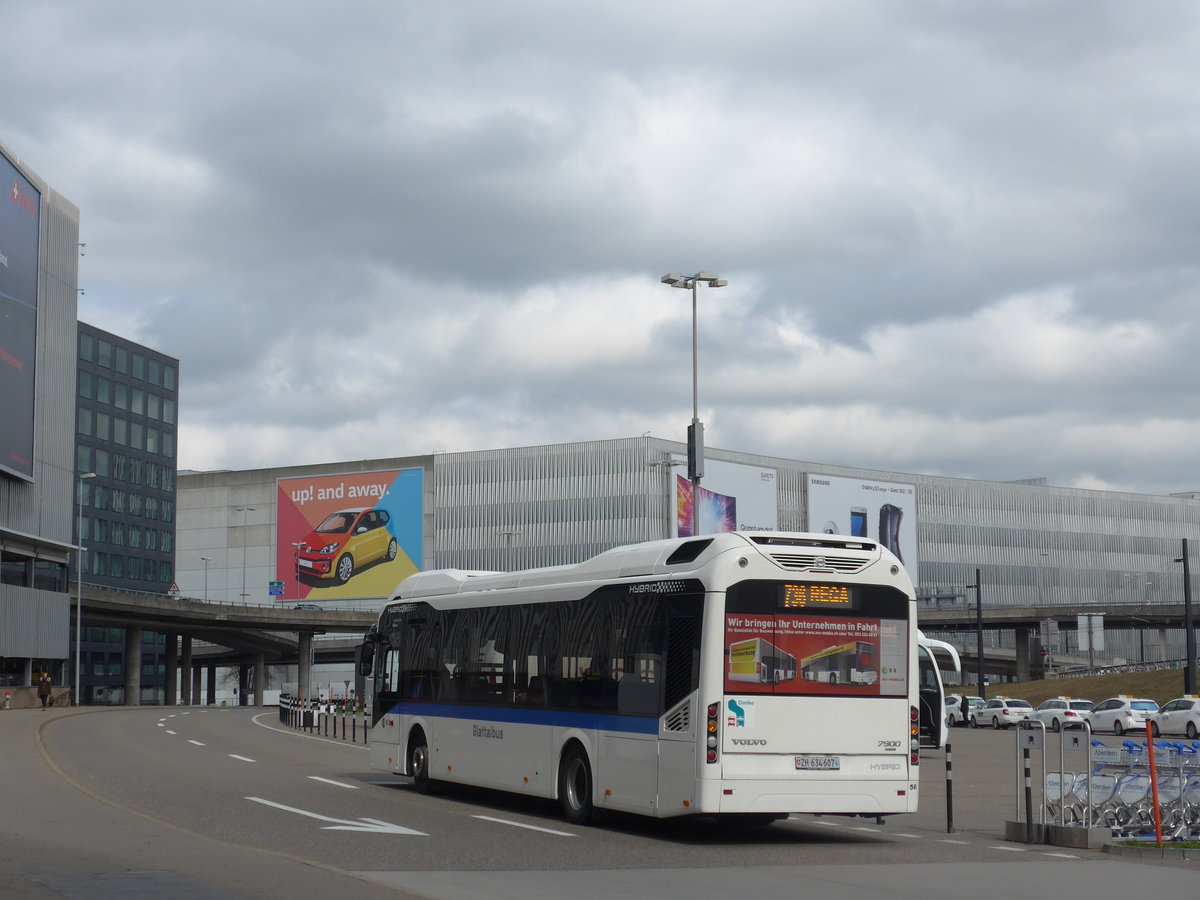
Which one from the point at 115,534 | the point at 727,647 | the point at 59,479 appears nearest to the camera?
the point at 727,647

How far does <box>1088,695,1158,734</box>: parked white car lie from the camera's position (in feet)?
179

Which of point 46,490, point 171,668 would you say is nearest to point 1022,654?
point 171,668

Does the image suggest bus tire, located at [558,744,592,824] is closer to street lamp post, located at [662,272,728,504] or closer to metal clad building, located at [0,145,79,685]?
street lamp post, located at [662,272,728,504]

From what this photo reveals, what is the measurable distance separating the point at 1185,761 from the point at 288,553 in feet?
401

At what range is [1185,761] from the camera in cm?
1609

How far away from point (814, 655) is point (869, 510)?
4773 inches

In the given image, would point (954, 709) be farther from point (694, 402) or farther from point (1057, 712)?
point (694, 402)

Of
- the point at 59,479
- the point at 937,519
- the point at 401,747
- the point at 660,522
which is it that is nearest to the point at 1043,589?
the point at 937,519

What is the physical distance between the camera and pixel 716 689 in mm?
15570

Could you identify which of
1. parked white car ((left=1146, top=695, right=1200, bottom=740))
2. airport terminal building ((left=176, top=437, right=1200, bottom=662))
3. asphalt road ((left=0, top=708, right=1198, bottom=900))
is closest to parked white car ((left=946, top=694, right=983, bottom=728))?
parked white car ((left=1146, top=695, right=1200, bottom=740))

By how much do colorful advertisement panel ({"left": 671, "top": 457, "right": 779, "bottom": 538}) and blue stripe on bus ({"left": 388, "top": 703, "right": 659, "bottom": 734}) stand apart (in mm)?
93061

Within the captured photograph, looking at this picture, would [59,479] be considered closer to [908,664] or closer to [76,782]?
[76,782]

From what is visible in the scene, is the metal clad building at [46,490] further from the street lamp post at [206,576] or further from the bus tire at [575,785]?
the bus tire at [575,785]

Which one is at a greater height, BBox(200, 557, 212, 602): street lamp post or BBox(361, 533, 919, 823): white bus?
BBox(200, 557, 212, 602): street lamp post
